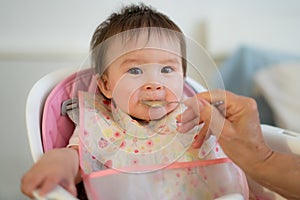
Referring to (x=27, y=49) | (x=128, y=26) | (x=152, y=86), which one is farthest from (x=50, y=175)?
(x=27, y=49)

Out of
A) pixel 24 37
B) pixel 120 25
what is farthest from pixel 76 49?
pixel 120 25

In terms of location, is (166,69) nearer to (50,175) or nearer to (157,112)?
(157,112)

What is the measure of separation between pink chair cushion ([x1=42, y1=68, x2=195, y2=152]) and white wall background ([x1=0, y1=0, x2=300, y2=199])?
0.40 meters

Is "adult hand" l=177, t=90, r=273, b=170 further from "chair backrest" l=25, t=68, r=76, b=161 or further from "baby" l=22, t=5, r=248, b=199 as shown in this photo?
"chair backrest" l=25, t=68, r=76, b=161

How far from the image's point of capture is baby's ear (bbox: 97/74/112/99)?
0.78m

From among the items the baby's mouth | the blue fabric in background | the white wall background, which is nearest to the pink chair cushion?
the baby's mouth

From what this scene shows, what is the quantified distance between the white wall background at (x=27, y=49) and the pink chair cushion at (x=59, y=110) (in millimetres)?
400

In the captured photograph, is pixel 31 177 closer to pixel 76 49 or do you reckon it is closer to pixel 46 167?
pixel 46 167

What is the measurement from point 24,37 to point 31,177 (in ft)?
2.53

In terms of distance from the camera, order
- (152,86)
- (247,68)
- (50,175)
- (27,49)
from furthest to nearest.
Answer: (247,68)
(27,49)
(152,86)
(50,175)

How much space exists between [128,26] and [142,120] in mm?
169

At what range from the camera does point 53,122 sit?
30.8 inches

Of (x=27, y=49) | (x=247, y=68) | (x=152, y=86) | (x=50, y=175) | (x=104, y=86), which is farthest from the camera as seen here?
(x=247, y=68)

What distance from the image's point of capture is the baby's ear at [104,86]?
0.78 metres
